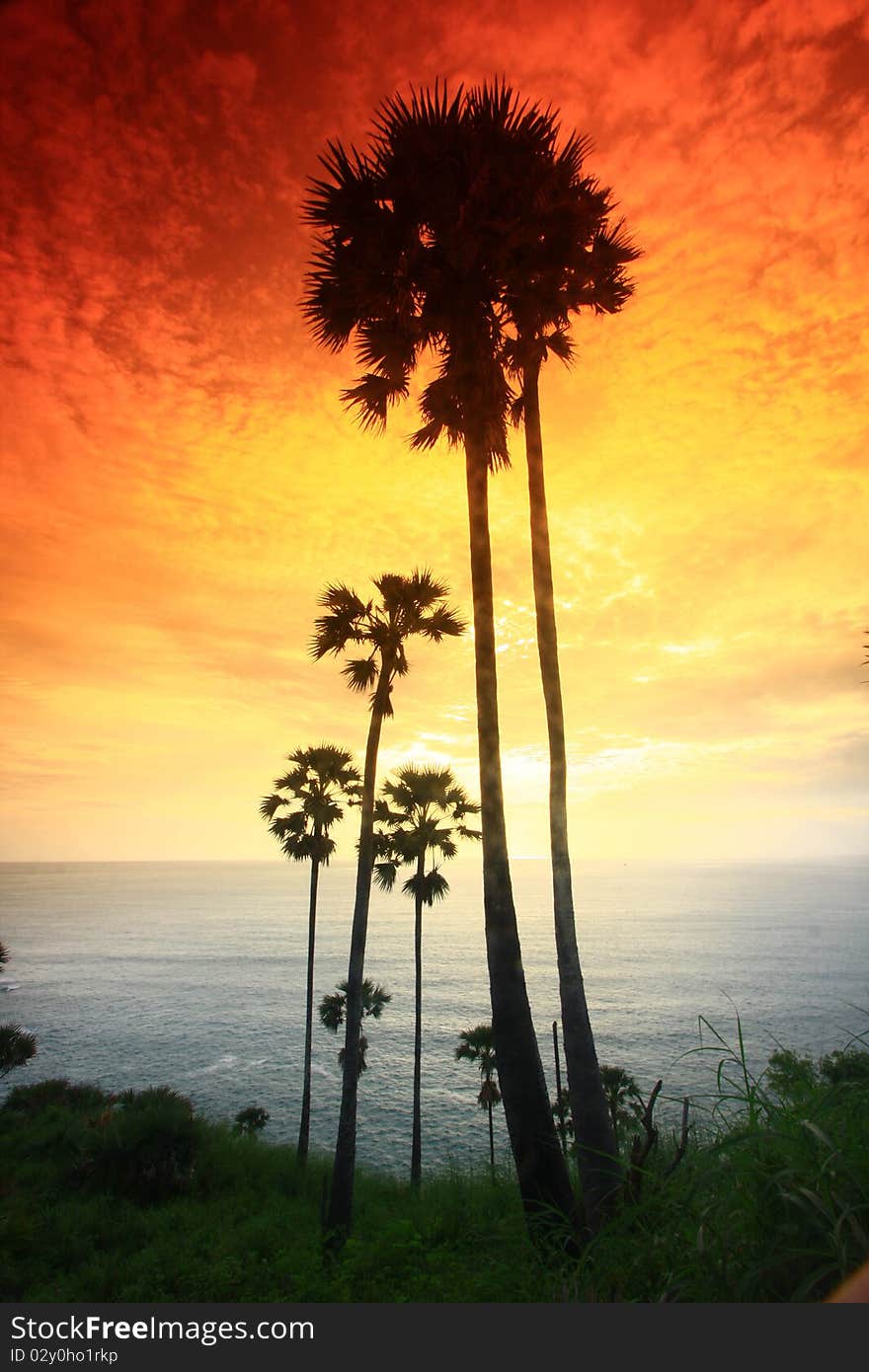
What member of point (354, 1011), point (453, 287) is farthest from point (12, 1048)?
point (453, 287)

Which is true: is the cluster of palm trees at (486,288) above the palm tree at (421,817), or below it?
above

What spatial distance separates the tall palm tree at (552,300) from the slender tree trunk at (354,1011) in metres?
5.76

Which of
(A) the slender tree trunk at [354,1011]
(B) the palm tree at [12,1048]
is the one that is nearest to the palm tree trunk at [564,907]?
(A) the slender tree trunk at [354,1011]

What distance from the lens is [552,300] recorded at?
8656mm

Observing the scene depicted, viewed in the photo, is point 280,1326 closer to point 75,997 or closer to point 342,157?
point 342,157

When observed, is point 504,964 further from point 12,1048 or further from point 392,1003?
point 392,1003

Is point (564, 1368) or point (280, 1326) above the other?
point (564, 1368)

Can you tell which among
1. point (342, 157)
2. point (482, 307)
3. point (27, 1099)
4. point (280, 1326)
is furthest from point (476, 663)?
point (27, 1099)

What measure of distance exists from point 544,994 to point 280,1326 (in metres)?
72.1

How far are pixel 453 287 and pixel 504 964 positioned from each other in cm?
995

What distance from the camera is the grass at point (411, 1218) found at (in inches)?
109

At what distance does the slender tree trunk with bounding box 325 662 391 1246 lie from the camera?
12.1 m

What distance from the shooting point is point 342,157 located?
26.8ft

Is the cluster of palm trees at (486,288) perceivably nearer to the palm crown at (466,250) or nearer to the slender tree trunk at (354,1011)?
the palm crown at (466,250)
